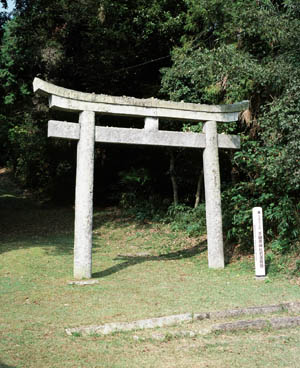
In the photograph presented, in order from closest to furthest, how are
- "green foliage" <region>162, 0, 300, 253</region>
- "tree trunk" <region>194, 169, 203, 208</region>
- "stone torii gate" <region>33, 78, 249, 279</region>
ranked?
"stone torii gate" <region>33, 78, 249, 279</region>, "green foliage" <region>162, 0, 300, 253</region>, "tree trunk" <region>194, 169, 203, 208</region>

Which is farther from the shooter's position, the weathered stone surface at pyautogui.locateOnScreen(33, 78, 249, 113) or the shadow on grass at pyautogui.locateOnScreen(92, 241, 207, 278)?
the shadow on grass at pyautogui.locateOnScreen(92, 241, 207, 278)

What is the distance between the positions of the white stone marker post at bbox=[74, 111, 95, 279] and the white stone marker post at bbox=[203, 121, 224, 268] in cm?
265

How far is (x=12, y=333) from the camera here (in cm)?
519

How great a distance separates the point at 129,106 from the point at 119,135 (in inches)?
24.3

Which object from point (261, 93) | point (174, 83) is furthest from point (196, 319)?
point (174, 83)

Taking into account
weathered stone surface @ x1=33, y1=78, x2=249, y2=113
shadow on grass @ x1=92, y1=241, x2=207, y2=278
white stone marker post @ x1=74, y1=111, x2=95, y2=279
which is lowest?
shadow on grass @ x1=92, y1=241, x2=207, y2=278

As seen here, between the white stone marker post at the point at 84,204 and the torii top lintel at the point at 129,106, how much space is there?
268 mm

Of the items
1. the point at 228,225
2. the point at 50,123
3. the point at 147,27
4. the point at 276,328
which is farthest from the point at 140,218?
the point at 276,328

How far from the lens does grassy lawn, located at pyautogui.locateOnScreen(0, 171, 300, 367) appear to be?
4.55 m

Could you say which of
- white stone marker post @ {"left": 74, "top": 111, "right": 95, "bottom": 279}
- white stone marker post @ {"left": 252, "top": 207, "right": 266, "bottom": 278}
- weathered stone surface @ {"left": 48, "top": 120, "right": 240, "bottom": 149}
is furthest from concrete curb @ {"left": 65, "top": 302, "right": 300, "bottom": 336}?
weathered stone surface @ {"left": 48, "top": 120, "right": 240, "bottom": 149}

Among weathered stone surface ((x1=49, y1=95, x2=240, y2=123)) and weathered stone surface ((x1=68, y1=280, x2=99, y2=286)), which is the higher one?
weathered stone surface ((x1=49, y1=95, x2=240, y2=123))

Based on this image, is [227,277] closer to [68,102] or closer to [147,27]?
[68,102]

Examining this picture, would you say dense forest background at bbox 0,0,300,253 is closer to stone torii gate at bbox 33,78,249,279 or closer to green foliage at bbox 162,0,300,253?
green foliage at bbox 162,0,300,253

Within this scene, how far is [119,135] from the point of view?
28.5 feet
